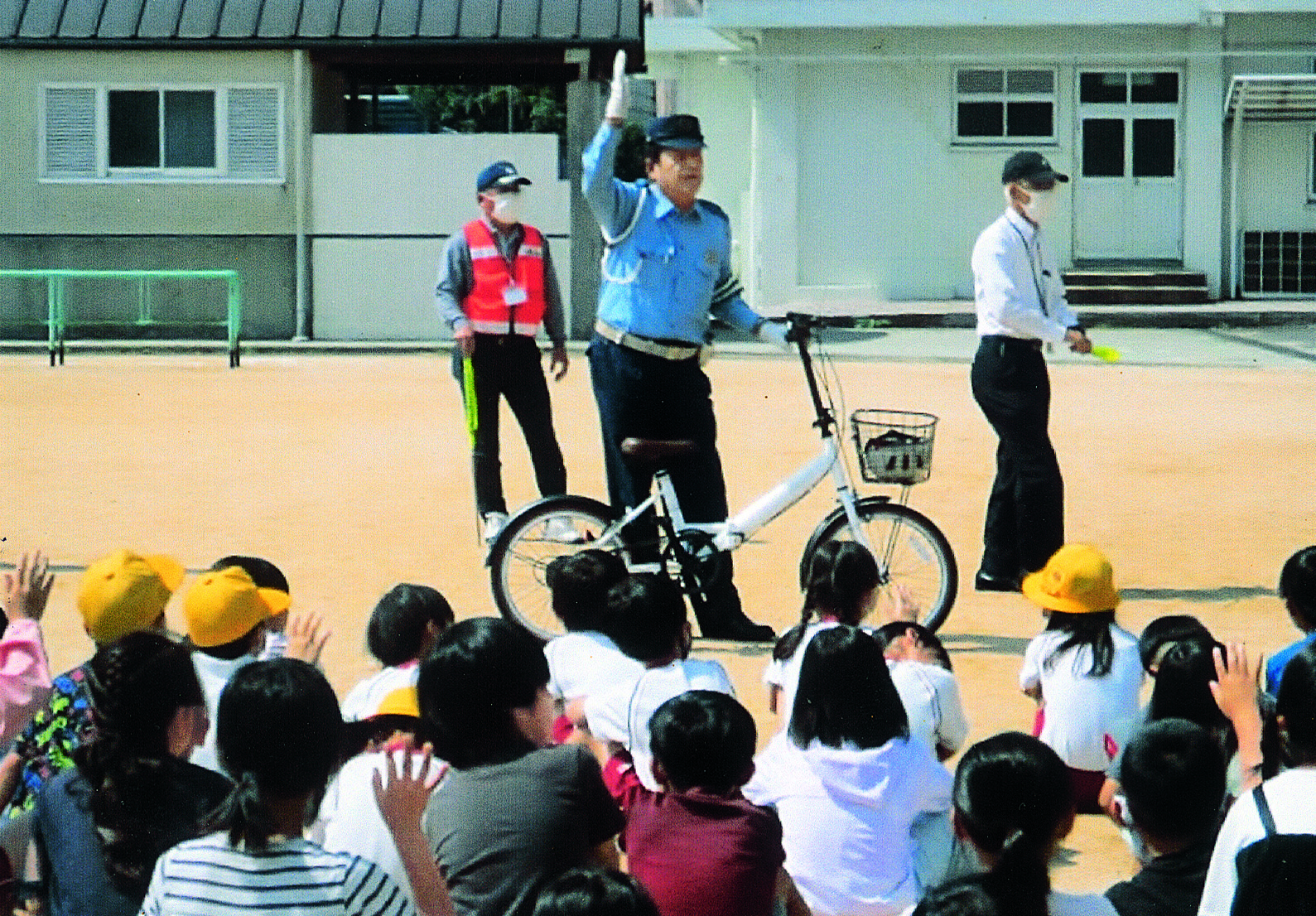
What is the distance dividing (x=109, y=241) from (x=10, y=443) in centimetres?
1055

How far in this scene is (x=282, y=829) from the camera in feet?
11.9

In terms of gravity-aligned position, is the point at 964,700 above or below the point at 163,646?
below

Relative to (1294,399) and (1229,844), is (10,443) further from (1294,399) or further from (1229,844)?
(1229,844)

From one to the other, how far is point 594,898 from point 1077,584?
338cm

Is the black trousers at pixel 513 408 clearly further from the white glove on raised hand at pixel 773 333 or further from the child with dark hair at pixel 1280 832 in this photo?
the child with dark hair at pixel 1280 832

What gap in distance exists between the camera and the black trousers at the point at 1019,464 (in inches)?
369

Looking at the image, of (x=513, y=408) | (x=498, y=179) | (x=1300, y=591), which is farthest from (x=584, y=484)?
(x=1300, y=591)

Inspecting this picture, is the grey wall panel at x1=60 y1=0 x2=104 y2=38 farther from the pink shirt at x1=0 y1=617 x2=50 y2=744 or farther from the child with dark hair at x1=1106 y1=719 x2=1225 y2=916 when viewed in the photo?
the child with dark hair at x1=1106 y1=719 x2=1225 y2=916

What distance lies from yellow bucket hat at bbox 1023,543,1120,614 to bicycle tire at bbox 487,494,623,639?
230 centimetres

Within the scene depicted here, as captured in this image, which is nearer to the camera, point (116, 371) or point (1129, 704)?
point (1129, 704)

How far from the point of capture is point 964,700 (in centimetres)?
734

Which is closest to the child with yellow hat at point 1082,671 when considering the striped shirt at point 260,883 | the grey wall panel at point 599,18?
the striped shirt at point 260,883

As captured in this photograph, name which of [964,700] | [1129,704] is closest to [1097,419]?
[964,700]

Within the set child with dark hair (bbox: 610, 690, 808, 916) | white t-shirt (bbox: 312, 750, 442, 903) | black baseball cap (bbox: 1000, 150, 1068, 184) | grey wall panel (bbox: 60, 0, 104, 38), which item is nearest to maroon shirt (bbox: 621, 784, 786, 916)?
child with dark hair (bbox: 610, 690, 808, 916)
